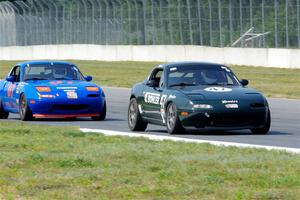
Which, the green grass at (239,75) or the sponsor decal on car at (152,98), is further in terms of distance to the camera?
the green grass at (239,75)

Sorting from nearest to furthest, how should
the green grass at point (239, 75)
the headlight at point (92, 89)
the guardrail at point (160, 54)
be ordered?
the headlight at point (92, 89) < the green grass at point (239, 75) < the guardrail at point (160, 54)

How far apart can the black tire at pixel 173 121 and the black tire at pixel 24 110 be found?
5.19 metres

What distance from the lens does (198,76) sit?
64.3ft

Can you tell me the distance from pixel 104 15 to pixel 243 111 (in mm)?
46449

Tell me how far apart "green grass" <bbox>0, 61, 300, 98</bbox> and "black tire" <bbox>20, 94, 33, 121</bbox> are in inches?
440

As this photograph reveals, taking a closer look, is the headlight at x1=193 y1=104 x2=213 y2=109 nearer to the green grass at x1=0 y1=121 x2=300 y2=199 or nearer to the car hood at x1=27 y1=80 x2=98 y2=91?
the green grass at x1=0 y1=121 x2=300 y2=199

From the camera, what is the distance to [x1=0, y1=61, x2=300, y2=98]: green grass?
36584 mm

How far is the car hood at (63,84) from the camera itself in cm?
2350

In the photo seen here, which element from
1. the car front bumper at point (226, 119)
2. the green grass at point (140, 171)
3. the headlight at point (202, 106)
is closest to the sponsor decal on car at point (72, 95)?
the car front bumper at point (226, 119)

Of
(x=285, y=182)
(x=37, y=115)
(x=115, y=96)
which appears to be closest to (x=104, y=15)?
(x=115, y=96)

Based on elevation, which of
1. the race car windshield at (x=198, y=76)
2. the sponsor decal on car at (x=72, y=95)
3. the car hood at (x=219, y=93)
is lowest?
the sponsor decal on car at (x=72, y=95)

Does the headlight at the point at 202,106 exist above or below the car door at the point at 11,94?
above

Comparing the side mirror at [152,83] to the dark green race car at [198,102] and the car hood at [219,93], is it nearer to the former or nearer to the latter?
the dark green race car at [198,102]

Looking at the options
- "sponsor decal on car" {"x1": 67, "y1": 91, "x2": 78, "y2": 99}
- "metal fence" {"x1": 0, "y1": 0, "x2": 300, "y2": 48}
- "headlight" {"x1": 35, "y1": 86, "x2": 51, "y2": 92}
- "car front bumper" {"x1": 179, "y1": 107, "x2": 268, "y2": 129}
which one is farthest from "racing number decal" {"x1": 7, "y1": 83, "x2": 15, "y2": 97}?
"metal fence" {"x1": 0, "y1": 0, "x2": 300, "y2": 48}
